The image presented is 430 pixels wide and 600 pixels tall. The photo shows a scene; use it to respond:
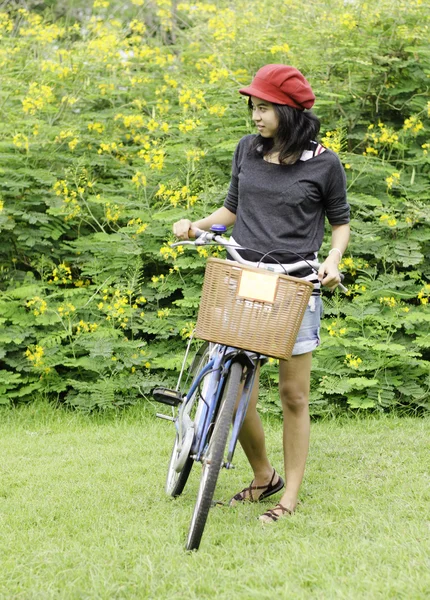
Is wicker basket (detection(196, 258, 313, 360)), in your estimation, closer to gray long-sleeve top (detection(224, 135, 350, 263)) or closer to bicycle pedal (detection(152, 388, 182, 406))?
gray long-sleeve top (detection(224, 135, 350, 263))

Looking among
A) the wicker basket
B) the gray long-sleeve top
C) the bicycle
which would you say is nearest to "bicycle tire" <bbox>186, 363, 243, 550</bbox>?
the bicycle

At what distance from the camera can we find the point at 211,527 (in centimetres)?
359

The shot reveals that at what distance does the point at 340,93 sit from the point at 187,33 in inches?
87.9

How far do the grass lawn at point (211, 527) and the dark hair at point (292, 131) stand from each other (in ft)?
5.06

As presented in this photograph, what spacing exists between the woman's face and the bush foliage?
8.64 ft

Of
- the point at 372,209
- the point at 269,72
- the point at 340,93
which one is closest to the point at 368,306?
the point at 372,209

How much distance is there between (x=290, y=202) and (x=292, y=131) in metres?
0.29

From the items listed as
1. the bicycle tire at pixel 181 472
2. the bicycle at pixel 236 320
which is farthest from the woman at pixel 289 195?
the bicycle tire at pixel 181 472

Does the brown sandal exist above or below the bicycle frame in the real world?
below

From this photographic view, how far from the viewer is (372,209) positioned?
22.1 ft

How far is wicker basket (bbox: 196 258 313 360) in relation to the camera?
3209mm

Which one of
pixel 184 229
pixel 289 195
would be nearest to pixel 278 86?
pixel 289 195

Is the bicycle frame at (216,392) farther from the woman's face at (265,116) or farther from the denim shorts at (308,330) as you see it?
the woman's face at (265,116)

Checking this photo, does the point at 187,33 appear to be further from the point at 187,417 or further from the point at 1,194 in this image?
the point at 187,417
